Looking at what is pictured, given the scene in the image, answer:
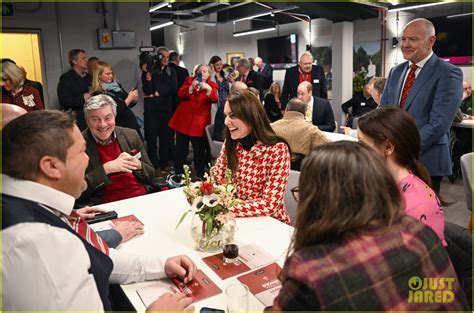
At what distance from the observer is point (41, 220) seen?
1.09 m

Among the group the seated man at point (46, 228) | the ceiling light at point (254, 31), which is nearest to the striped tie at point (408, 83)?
the seated man at point (46, 228)

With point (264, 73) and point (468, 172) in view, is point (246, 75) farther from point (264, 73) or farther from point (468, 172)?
point (468, 172)

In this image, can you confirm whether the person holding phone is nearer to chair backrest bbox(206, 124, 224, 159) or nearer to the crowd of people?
chair backrest bbox(206, 124, 224, 159)

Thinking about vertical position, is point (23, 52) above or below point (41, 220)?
above

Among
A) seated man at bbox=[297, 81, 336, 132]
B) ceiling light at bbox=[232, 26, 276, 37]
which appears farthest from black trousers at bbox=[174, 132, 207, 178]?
ceiling light at bbox=[232, 26, 276, 37]

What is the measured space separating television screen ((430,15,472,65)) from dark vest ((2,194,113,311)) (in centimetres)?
818

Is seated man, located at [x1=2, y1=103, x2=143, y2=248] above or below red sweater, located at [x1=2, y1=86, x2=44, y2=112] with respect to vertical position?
below

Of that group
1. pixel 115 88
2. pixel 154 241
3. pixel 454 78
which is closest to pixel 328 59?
pixel 115 88

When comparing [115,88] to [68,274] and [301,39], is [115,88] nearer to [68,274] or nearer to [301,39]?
[68,274]

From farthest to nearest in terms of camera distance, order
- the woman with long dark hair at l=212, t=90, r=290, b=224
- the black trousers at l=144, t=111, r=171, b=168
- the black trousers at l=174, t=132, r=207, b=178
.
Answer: the black trousers at l=144, t=111, r=171, b=168, the black trousers at l=174, t=132, r=207, b=178, the woman with long dark hair at l=212, t=90, r=290, b=224

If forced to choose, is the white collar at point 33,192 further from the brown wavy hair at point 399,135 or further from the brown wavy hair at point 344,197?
the brown wavy hair at point 399,135

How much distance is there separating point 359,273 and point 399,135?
97 cm

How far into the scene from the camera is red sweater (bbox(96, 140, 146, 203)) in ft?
8.78

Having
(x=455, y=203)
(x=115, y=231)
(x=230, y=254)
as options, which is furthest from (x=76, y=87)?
(x=455, y=203)
